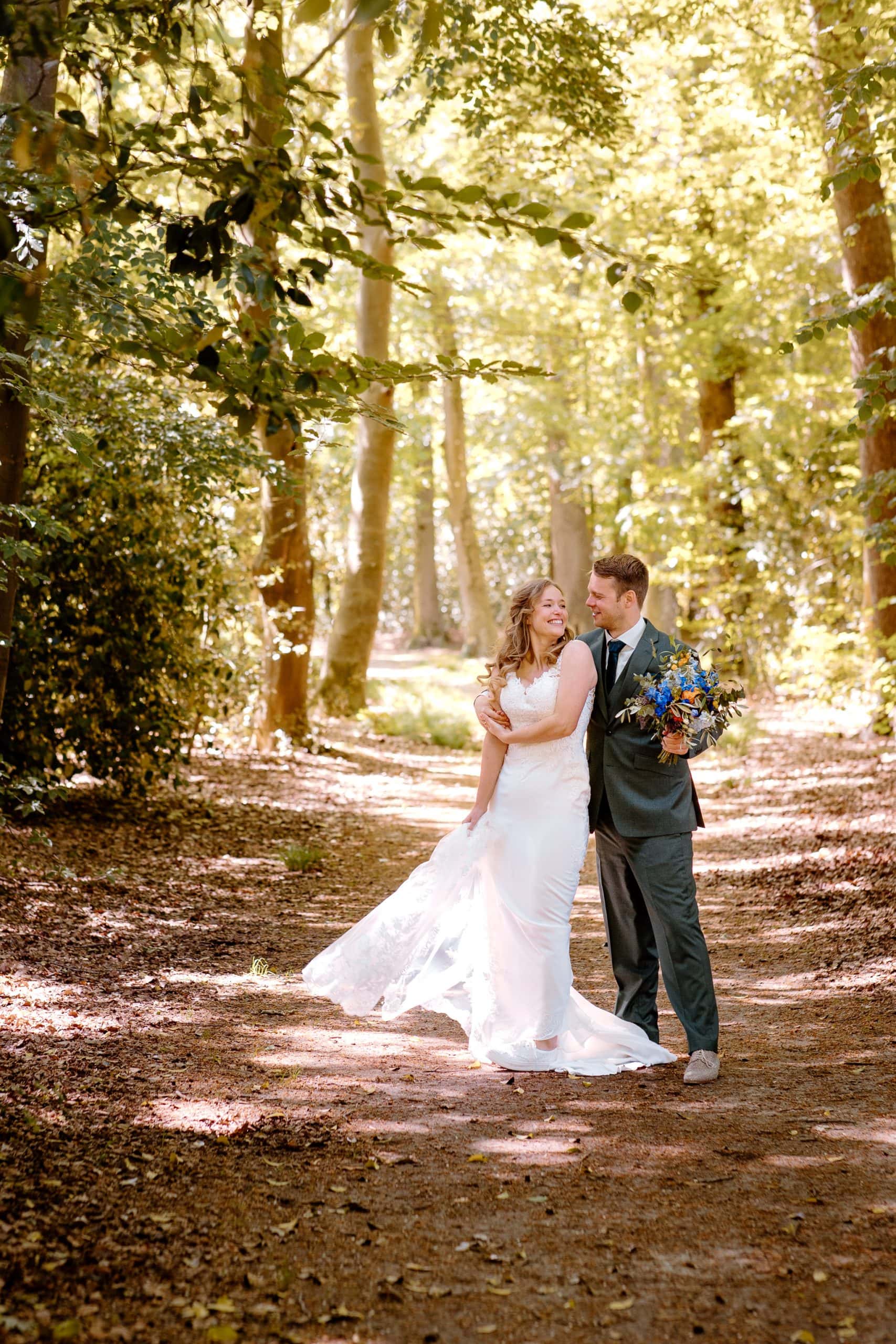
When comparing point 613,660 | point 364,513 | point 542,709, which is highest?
point 364,513

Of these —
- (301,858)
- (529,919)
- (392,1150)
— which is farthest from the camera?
(301,858)

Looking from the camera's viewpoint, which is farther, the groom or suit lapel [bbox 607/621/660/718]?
suit lapel [bbox 607/621/660/718]

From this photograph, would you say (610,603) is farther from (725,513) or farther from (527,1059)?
(725,513)

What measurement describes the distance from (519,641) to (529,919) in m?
1.31

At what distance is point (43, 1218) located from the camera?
153 inches

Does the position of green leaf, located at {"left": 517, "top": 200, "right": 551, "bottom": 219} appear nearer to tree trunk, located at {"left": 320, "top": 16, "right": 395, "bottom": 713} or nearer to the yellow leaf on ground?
the yellow leaf on ground

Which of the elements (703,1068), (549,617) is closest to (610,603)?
(549,617)

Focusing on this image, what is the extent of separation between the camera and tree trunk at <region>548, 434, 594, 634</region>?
28828 millimetres

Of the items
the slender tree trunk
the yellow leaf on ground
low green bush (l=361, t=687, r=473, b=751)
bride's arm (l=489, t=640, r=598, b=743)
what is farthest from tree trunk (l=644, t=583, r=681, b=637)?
the yellow leaf on ground

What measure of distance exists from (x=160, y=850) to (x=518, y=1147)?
571cm

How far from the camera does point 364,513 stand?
18.4 meters

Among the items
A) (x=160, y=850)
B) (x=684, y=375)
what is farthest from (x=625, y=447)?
(x=160, y=850)

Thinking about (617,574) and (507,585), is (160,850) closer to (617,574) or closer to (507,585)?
(617,574)

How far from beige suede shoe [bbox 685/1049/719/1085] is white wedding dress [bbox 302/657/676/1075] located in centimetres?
34
